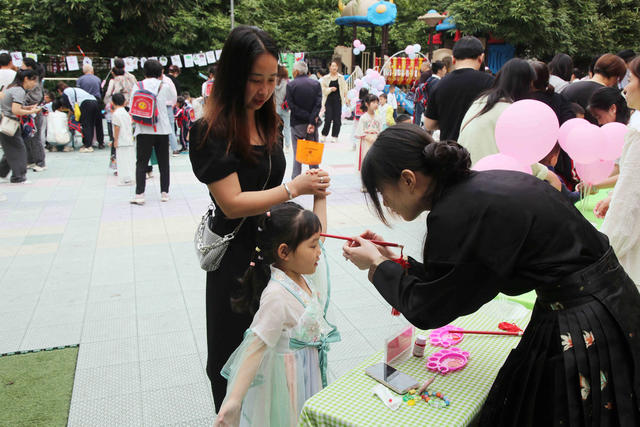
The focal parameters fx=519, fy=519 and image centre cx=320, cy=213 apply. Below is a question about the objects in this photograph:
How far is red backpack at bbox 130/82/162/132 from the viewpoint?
252 inches

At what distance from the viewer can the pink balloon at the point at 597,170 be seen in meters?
3.77

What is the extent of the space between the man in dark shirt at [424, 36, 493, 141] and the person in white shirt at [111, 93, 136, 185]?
4.76 meters

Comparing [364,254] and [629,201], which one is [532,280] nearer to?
[364,254]

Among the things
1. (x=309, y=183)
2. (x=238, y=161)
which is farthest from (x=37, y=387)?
(x=309, y=183)

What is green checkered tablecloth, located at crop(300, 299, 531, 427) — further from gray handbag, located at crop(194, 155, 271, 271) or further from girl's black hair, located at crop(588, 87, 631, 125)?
girl's black hair, located at crop(588, 87, 631, 125)

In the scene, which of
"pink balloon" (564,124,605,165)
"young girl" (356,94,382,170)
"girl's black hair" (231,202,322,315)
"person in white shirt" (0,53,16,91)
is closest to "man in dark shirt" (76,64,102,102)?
"person in white shirt" (0,53,16,91)

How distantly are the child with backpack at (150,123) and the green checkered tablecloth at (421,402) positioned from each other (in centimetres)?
537

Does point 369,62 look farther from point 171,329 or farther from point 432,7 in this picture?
point 171,329

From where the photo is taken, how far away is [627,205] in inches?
94.6

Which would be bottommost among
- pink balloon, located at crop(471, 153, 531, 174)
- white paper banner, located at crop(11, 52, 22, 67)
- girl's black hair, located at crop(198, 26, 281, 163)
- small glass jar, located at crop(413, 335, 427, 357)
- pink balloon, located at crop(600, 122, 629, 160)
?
small glass jar, located at crop(413, 335, 427, 357)

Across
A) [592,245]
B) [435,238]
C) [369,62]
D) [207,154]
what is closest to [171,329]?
[207,154]

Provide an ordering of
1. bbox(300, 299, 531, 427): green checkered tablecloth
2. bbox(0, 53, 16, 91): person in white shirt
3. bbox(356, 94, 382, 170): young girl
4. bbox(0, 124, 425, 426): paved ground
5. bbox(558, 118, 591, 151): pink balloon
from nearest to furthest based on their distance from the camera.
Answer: bbox(300, 299, 531, 427): green checkered tablecloth < bbox(0, 124, 425, 426): paved ground < bbox(558, 118, 591, 151): pink balloon < bbox(356, 94, 382, 170): young girl < bbox(0, 53, 16, 91): person in white shirt

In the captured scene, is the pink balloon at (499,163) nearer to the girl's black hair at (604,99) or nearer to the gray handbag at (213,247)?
the gray handbag at (213,247)

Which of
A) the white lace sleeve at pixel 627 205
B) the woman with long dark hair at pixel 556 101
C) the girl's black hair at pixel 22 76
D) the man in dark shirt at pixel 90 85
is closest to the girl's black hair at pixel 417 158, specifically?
the white lace sleeve at pixel 627 205
